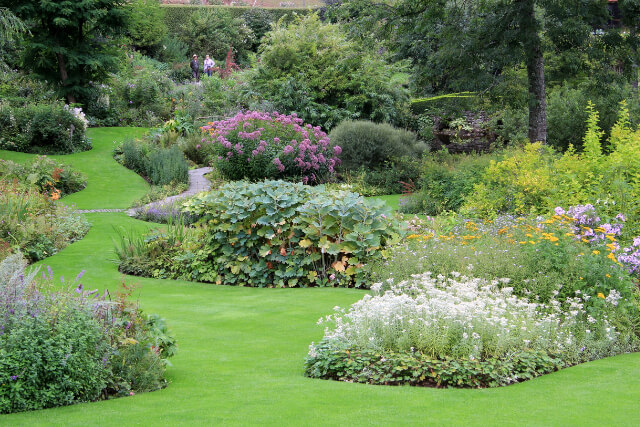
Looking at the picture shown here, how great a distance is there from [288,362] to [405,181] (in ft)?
41.4

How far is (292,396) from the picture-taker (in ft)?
15.4

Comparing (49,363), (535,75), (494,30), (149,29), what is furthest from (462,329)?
(149,29)

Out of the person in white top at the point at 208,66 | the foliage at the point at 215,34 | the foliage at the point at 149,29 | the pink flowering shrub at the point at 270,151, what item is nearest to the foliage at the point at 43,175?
the pink flowering shrub at the point at 270,151

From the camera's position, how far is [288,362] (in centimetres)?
572

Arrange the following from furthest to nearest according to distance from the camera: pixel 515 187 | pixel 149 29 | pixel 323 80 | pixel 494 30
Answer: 1. pixel 149 29
2. pixel 323 80
3. pixel 494 30
4. pixel 515 187

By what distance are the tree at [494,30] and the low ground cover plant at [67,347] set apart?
469 inches

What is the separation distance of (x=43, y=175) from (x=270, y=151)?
5.23 meters

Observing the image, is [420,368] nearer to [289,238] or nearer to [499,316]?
[499,316]

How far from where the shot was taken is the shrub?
17938 mm

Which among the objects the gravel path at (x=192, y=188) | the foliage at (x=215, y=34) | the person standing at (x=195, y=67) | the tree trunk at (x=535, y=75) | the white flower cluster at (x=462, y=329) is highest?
the foliage at (x=215, y=34)

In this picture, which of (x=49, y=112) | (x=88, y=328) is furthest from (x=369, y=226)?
(x=49, y=112)

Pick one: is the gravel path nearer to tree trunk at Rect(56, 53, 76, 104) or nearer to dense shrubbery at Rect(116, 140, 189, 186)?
dense shrubbery at Rect(116, 140, 189, 186)

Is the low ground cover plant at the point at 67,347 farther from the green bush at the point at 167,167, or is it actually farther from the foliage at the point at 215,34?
the foliage at the point at 215,34

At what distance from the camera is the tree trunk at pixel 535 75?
1488cm
